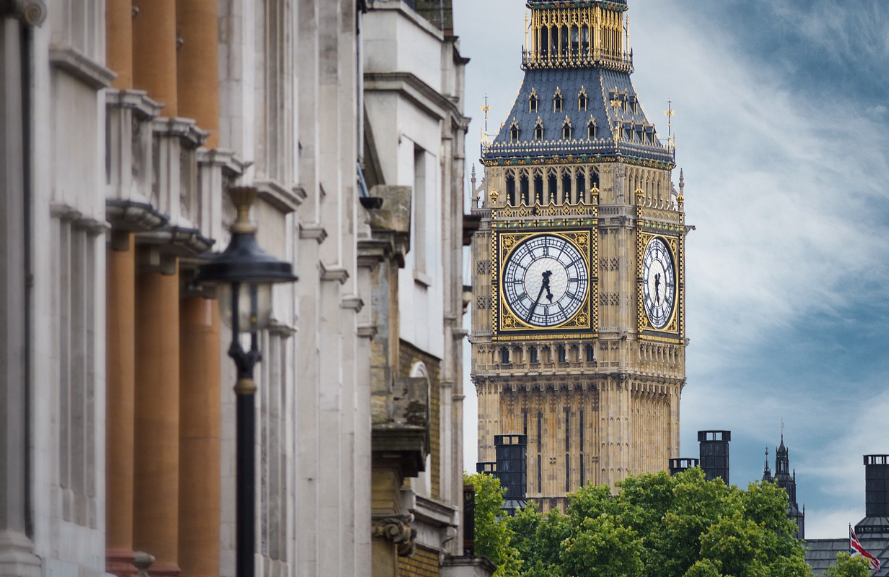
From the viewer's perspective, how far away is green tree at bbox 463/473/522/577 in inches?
4850

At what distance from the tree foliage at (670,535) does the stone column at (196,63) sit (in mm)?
110332

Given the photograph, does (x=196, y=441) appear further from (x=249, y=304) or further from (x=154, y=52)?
(x=249, y=304)

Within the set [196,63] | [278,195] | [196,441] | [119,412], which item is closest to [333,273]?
[278,195]

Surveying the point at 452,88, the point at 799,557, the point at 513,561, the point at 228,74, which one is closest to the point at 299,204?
the point at 228,74

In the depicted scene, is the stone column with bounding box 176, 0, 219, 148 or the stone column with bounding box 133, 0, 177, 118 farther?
the stone column with bounding box 176, 0, 219, 148

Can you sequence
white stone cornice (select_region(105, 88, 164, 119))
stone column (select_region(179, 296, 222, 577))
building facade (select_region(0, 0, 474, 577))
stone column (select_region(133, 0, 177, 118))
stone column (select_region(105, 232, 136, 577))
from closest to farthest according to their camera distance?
building facade (select_region(0, 0, 474, 577)) → stone column (select_region(105, 232, 136, 577)) → white stone cornice (select_region(105, 88, 164, 119)) → stone column (select_region(133, 0, 177, 118)) → stone column (select_region(179, 296, 222, 577))

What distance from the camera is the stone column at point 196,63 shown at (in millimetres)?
23312

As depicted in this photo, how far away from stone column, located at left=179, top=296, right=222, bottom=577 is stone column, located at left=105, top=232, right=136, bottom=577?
258cm

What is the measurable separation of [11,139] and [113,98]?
3.00 metres

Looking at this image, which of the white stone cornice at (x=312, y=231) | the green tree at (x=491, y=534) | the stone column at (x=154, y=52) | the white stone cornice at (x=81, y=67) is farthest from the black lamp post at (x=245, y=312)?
the green tree at (x=491, y=534)

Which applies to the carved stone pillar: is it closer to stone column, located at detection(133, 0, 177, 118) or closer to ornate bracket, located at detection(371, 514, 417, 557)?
stone column, located at detection(133, 0, 177, 118)

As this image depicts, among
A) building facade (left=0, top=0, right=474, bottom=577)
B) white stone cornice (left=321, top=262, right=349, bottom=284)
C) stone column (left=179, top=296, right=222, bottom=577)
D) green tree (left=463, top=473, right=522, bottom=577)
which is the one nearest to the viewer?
building facade (left=0, top=0, right=474, bottom=577)

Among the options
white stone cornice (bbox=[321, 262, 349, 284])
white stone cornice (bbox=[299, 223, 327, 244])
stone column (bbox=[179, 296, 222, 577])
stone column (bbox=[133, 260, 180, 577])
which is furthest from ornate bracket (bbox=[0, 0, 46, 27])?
white stone cornice (bbox=[321, 262, 349, 284])

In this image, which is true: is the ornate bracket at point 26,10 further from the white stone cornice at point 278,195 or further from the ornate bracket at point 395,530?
the ornate bracket at point 395,530
